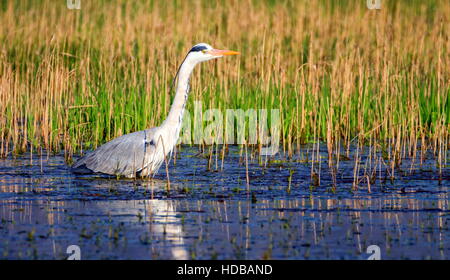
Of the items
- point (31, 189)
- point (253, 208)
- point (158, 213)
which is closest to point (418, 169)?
point (253, 208)

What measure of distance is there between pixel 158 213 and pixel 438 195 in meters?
2.62

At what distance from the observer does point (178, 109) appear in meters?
8.97

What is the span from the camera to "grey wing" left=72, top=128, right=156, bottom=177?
8844 mm

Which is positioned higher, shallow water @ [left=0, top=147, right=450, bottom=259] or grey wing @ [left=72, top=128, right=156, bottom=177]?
grey wing @ [left=72, top=128, right=156, bottom=177]

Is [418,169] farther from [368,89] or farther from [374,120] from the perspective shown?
[368,89]

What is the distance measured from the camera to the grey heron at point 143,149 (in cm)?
884

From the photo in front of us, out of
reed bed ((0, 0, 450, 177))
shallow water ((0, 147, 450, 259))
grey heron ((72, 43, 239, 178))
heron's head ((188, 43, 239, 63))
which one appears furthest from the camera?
reed bed ((0, 0, 450, 177))

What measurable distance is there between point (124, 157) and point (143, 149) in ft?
0.79
